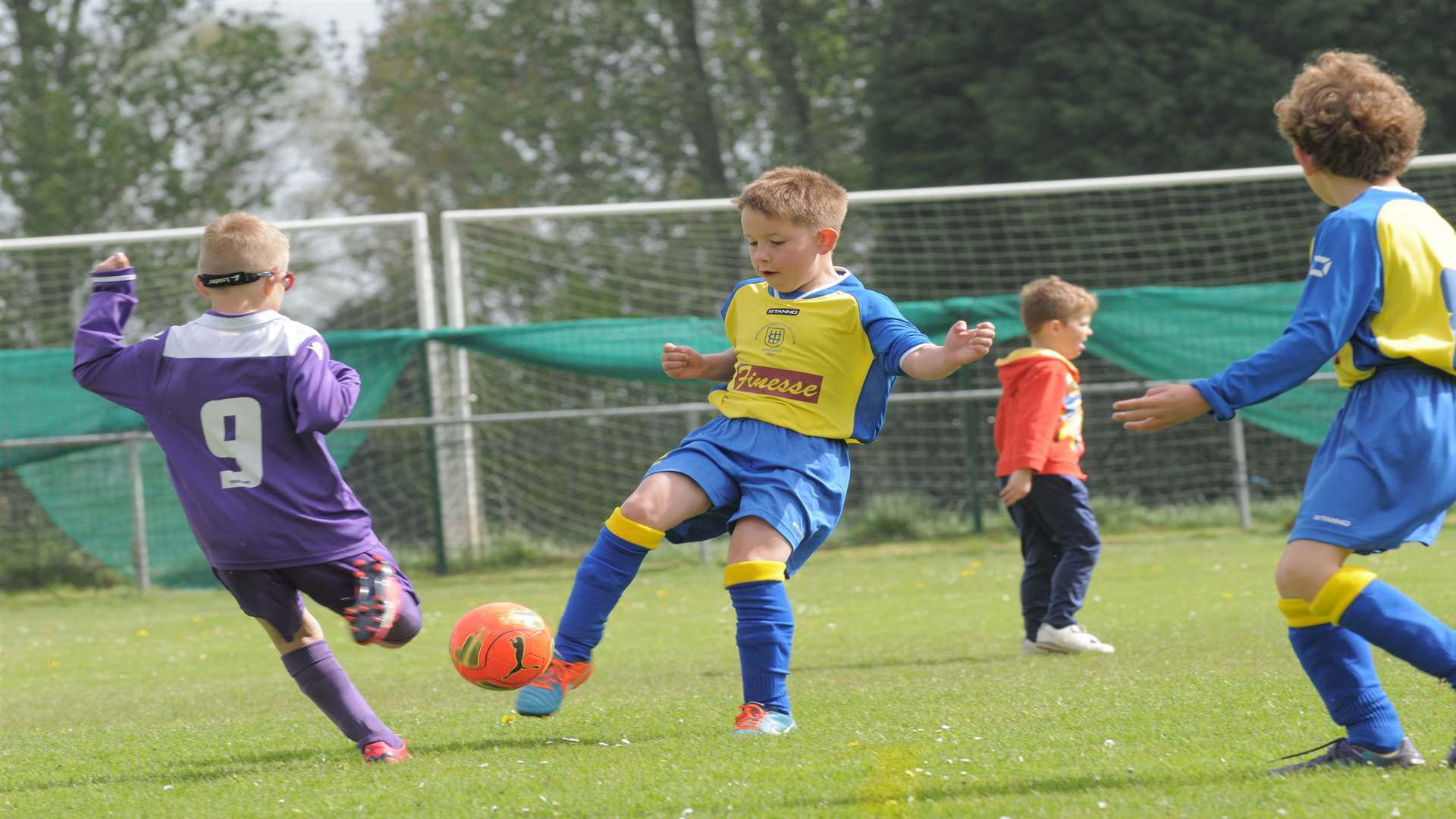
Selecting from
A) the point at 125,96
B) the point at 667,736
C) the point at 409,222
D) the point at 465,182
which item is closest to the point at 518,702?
the point at 667,736

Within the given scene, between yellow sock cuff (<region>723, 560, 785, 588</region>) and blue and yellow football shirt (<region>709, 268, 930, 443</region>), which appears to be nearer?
yellow sock cuff (<region>723, 560, 785, 588</region>)

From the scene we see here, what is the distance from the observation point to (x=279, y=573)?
14.4ft

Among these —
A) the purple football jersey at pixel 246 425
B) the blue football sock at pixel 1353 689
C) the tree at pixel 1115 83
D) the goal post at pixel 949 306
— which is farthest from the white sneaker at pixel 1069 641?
the tree at pixel 1115 83

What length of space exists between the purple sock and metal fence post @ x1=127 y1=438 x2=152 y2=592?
27.3 ft

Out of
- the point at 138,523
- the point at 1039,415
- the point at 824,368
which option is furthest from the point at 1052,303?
the point at 138,523

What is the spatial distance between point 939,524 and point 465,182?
725 inches

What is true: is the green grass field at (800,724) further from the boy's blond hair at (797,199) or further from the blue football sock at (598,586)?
the boy's blond hair at (797,199)

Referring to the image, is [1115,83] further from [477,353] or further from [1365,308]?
[1365,308]

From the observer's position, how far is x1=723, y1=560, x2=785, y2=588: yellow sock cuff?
4574mm

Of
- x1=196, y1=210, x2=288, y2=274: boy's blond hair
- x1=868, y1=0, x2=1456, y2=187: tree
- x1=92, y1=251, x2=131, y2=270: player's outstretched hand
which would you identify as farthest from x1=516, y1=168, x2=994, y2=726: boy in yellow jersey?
x1=868, y1=0, x2=1456, y2=187: tree

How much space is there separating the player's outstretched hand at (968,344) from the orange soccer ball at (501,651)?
60.4 inches

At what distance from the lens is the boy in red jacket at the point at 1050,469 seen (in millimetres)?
6781

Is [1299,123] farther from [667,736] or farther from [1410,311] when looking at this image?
[667,736]

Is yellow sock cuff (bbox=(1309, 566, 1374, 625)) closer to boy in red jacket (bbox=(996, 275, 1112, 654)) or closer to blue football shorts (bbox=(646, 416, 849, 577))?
blue football shorts (bbox=(646, 416, 849, 577))
